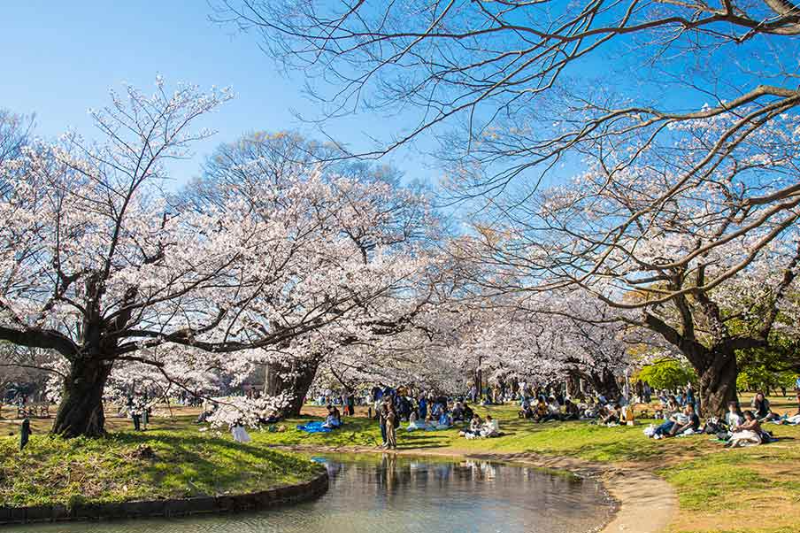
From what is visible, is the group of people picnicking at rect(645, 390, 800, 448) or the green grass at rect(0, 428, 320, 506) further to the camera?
the group of people picnicking at rect(645, 390, 800, 448)

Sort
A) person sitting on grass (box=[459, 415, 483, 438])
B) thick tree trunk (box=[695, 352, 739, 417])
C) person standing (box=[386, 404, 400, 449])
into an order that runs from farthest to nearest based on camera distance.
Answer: person sitting on grass (box=[459, 415, 483, 438]) → person standing (box=[386, 404, 400, 449]) → thick tree trunk (box=[695, 352, 739, 417])

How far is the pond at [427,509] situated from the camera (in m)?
Answer: 7.66

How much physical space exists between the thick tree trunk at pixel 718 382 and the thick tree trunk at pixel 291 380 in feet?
42.9

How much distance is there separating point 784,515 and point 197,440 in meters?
9.48

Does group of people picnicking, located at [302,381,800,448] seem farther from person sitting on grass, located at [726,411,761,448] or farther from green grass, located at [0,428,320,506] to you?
green grass, located at [0,428,320,506]

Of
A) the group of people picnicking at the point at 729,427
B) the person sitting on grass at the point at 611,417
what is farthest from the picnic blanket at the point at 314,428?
the group of people picnicking at the point at 729,427

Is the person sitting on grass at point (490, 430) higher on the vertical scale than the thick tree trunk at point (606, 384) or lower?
lower

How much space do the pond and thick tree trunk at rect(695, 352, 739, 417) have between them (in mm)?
6108

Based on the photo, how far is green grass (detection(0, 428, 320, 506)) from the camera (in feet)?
27.4

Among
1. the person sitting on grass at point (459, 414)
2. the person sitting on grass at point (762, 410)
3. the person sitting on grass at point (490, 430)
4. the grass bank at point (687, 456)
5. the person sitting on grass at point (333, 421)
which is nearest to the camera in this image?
the grass bank at point (687, 456)

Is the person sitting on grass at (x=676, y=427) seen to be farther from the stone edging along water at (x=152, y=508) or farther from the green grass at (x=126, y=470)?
the stone edging along water at (x=152, y=508)

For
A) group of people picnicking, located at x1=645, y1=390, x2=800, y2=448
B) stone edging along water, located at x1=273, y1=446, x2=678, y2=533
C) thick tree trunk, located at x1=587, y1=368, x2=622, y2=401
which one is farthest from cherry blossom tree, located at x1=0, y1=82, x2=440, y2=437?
thick tree trunk, located at x1=587, y1=368, x2=622, y2=401

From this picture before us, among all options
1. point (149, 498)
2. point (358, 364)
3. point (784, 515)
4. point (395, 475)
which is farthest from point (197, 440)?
point (358, 364)

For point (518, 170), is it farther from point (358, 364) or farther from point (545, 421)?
point (545, 421)
